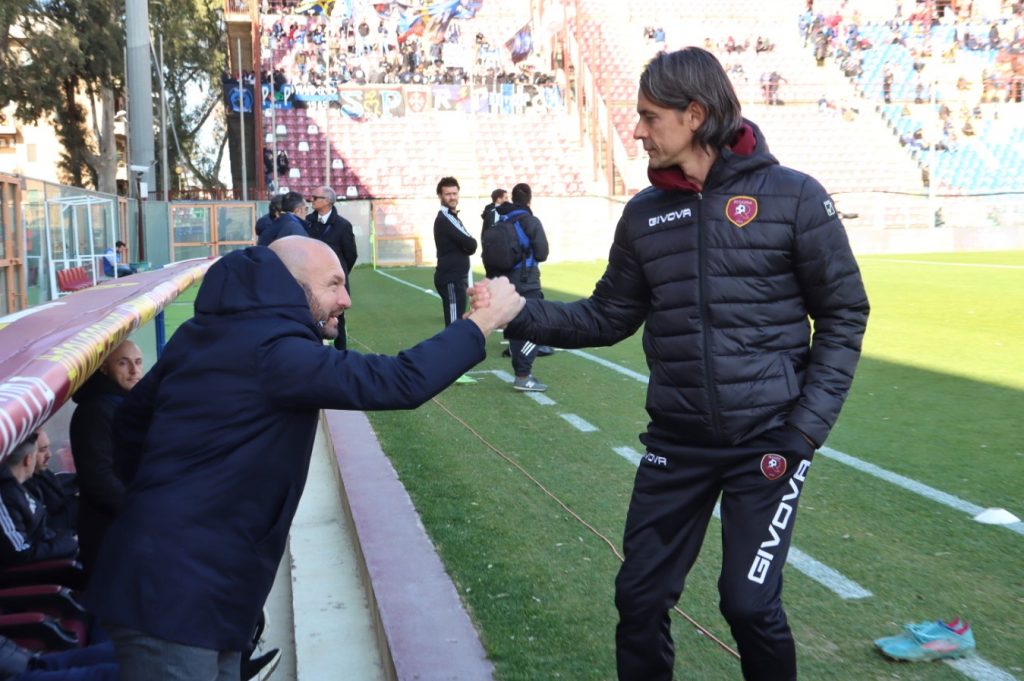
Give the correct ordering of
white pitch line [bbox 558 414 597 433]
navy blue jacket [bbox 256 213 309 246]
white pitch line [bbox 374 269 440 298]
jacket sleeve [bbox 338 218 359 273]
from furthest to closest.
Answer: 1. white pitch line [bbox 374 269 440 298]
2. jacket sleeve [bbox 338 218 359 273]
3. navy blue jacket [bbox 256 213 309 246]
4. white pitch line [bbox 558 414 597 433]

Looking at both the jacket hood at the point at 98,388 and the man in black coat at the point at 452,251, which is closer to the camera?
the jacket hood at the point at 98,388

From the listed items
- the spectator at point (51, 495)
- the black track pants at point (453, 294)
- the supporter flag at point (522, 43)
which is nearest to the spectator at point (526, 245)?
the black track pants at point (453, 294)

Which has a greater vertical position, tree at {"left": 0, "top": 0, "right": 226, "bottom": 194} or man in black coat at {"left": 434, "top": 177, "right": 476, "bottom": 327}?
tree at {"left": 0, "top": 0, "right": 226, "bottom": 194}

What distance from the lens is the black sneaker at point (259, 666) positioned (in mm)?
3705

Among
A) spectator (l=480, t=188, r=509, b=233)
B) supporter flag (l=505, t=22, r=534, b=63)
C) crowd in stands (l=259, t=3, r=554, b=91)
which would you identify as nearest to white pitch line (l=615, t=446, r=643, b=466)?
spectator (l=480, t=188, r=509, b=233)

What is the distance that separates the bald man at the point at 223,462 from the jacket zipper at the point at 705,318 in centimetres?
79

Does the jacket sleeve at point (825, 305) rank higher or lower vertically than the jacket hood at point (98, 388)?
higher

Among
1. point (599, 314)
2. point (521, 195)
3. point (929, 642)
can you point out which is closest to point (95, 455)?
point (599, 314)

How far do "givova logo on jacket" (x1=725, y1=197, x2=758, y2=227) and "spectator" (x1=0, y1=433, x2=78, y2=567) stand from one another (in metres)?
2.32

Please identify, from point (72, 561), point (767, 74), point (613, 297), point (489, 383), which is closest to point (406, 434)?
point (489, 383)

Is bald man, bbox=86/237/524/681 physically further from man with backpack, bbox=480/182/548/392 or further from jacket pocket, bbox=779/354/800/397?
man with backpack, bbox=480/182/548/392

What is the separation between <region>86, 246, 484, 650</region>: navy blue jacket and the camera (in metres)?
2.61

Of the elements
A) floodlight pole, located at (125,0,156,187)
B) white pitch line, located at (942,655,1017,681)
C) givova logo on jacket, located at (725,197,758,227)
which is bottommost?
white pitch line, located at (942,655,1017,681)

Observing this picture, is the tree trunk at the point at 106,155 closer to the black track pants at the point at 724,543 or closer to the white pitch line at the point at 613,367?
the white pitch line at the point at 613,367
